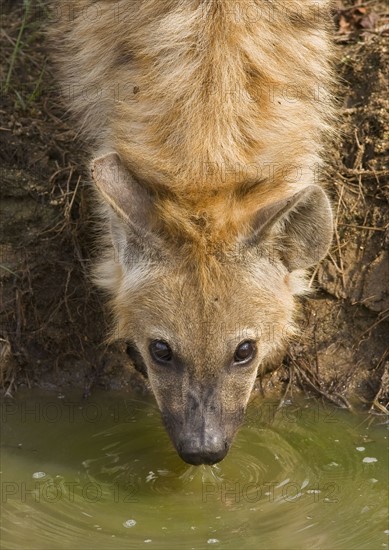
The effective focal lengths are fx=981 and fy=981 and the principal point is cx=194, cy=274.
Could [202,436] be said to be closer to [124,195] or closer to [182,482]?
[182,482]

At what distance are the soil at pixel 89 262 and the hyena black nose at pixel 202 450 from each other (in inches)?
66.5

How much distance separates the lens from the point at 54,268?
21.1ft

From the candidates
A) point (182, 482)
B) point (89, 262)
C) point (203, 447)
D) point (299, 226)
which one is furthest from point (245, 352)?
point (89, 262)

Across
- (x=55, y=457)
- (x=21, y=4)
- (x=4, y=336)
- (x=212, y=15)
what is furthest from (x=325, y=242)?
(x=21, y=4)

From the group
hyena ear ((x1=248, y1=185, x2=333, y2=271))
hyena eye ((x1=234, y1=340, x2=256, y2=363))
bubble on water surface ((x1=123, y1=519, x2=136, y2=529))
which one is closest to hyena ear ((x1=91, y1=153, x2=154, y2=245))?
hyena ear ((x1=248, y1=185, x2=333, y2=271))

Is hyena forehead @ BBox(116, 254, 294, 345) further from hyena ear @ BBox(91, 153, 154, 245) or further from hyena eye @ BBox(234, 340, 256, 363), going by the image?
hyena ear @ BBox(91, 153, 154, 245)

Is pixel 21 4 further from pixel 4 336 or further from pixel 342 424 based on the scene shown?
pixel 342 424

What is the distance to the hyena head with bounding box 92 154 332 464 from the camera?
14.9 ft

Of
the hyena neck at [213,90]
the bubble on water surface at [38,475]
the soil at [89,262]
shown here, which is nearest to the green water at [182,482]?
the bubble on water surface at [38,475]

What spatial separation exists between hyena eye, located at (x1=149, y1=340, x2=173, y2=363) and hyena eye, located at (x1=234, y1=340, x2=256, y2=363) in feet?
1.06

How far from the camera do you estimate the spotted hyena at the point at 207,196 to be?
4562 millimetres

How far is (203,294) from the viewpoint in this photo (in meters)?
4.54

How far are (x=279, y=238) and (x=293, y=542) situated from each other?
1.47 metres

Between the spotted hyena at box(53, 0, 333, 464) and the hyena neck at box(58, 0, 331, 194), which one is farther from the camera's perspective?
the hyena neck at box(58, 0, 331, 194)
